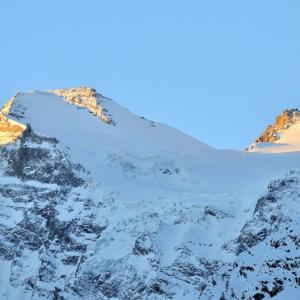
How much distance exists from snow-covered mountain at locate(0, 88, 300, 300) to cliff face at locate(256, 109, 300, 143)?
73.0 feet

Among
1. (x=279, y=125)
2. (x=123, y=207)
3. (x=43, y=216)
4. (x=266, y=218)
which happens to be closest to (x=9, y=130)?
(x=43, y=216)

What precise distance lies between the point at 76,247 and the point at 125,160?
27078 mm

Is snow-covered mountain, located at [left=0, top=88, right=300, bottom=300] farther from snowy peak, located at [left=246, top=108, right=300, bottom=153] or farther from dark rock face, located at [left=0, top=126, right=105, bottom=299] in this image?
snowy peak, located at [left=246, top=108, right=300, bottom=153]

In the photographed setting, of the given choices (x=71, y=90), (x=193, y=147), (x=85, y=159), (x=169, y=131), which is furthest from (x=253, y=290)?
(x=71, y=90)

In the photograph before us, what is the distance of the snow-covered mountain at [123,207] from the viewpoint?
106m

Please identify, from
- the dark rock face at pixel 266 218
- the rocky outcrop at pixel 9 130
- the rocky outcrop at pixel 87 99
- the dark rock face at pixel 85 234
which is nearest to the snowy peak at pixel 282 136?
the rocky outcrop at pixel 87 99

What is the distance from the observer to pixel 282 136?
171750mm

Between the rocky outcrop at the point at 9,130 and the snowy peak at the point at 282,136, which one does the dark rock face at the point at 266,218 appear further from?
the rocky outcrop at the point at 9,130

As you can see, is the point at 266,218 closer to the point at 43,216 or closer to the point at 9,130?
the point at 43,216

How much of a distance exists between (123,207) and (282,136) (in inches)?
2376

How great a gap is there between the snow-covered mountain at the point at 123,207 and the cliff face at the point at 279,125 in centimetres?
2224

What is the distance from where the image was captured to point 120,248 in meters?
113

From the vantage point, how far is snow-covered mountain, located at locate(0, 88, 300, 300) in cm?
10600

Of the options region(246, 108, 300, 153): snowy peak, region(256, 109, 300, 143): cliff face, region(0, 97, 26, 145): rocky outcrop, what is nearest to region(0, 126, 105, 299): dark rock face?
region(0, 97, 26, 145): rocky outcrop
